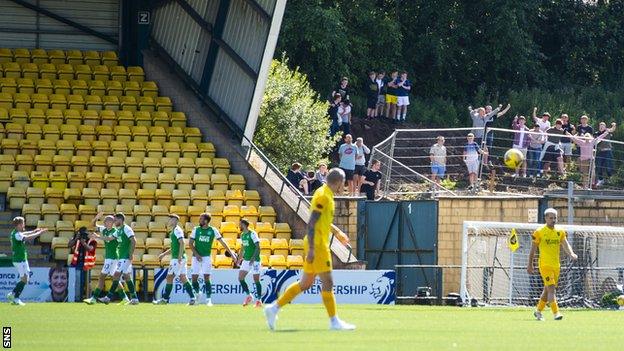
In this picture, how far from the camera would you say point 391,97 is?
48188 millimetres

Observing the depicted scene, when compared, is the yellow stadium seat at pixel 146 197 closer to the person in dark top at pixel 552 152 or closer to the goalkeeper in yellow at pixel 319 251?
the person in dark top at pixel 552 152

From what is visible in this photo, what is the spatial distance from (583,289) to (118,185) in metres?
11.8

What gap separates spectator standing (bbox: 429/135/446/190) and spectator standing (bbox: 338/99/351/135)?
17.3 ft

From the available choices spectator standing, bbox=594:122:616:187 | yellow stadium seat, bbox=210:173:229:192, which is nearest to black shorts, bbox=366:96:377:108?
yellow stadium seat, bbox=210:173:229:192

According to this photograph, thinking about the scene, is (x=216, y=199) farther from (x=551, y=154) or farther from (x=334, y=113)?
(x=551, y=154)

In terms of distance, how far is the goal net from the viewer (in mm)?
35219

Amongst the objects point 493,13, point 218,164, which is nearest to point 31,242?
point 218,164

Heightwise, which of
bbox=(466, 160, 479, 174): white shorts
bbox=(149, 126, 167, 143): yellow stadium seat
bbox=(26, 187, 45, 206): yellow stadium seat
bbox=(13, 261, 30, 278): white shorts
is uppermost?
bbox=(149, 126, 167, 143): yellow stadium seat

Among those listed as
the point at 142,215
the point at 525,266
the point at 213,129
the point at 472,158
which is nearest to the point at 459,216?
the point at 472,158

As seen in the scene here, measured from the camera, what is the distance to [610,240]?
3738 cm

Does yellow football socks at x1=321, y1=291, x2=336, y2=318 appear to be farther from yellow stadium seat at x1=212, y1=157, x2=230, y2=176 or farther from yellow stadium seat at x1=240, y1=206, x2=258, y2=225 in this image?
yellow stadium seat at x1=212, y1=157, x2=230, y2=176

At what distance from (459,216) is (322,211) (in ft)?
64.8

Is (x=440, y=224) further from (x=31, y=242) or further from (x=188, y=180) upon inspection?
(x=31, y=242)

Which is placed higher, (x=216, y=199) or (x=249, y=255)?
(x=216, y=199)
